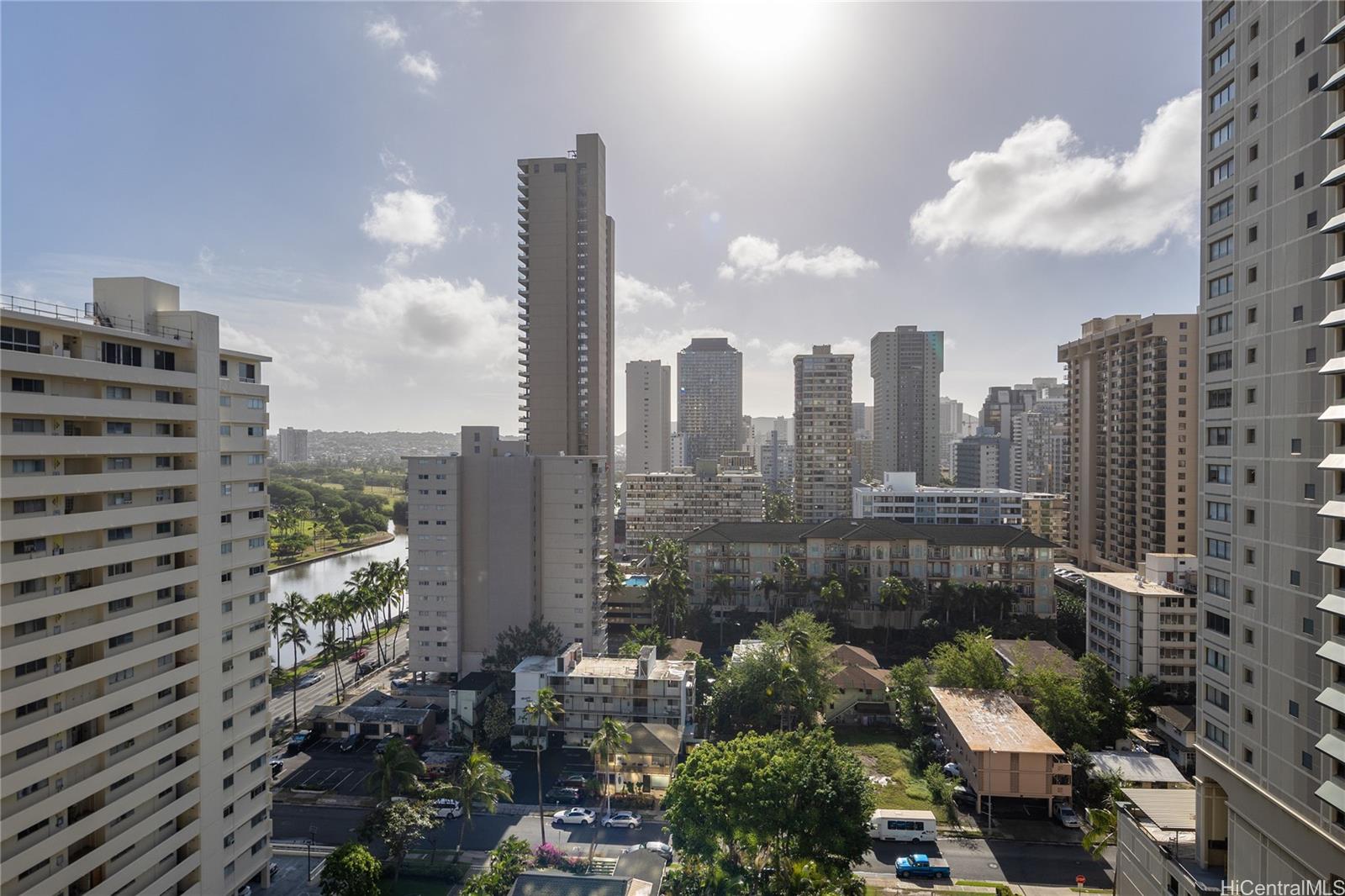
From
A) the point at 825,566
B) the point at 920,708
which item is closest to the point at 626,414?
the point at 825,566

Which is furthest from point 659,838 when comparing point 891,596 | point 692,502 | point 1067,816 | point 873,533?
point 692,502

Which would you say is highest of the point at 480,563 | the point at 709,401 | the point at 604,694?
the point at 709,401

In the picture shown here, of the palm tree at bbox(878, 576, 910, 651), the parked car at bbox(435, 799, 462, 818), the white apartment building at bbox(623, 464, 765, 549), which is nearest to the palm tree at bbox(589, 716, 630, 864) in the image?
the parked car at bbox(435, 799, 462, 818)

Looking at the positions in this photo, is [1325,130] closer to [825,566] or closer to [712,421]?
[825,566]

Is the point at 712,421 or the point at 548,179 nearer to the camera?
the point at 548,179

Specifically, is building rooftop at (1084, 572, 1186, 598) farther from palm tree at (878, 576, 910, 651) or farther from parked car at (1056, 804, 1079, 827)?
parked car at (1056, 804, 1079, 827)

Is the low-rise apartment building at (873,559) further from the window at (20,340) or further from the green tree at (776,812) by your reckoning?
the window at (20,340)

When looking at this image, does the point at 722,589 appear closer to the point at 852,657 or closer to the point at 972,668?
the point at 852,657
